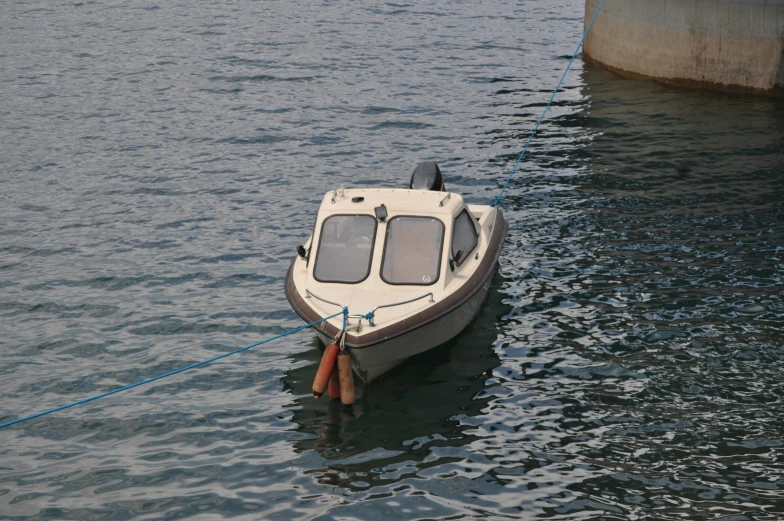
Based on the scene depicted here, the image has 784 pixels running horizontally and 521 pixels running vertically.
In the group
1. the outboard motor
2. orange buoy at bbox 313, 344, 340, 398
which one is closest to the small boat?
orange buoy at bbox 313, 344, 340, 398

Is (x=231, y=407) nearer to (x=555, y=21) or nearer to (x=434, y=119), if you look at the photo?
(x=434, y=119)

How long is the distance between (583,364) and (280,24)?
29.1 metres

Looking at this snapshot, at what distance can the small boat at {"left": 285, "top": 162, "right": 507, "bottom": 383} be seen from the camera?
15.7 meters

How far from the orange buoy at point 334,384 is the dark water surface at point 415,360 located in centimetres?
29

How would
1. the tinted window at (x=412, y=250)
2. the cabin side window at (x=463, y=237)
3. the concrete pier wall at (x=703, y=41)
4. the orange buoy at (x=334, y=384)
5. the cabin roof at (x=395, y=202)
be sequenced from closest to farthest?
the orange buoy at (x=334, y=384) < the tinted window at (x=412, y=250) < the cabin roof at (x=395, y=202) < the cabin side window at (x=463, y=237) < the concrete pier wall at (x=703, y=41)

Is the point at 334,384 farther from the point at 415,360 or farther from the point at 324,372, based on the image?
the point at 415,360

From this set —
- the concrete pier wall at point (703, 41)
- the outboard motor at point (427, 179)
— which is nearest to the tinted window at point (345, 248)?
the outboard motor at point (427, 179)

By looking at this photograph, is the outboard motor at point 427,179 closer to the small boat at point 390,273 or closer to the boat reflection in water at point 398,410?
the small boat at point 390,273

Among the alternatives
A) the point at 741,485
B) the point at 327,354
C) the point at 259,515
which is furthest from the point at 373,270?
the point at 741,485

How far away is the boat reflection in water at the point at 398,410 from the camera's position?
14.4 metres

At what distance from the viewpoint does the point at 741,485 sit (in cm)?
1346

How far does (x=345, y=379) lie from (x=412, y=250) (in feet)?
9.62

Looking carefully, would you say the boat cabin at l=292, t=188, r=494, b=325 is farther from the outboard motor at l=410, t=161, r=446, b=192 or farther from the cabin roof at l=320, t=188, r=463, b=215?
the outboard motor at l=410, t=161, r=446, b=192

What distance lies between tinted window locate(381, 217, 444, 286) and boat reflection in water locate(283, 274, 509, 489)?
4.27 ft
